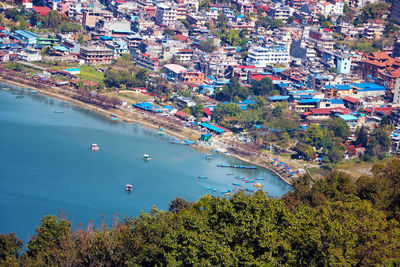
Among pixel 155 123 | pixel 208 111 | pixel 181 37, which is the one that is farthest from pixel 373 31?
pixel 155 123

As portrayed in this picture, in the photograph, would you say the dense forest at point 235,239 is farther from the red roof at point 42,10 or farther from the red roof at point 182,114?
the red roof at point 42,10

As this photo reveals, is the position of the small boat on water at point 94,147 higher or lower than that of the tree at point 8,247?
lower

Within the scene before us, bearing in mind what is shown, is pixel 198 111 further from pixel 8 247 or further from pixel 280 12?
pixel 280 12

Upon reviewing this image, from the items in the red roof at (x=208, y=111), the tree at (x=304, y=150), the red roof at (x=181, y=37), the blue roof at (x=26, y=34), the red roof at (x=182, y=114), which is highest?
the red roof at (x=181, y=37)

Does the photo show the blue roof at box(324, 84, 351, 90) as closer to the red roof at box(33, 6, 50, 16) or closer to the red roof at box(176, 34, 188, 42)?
the red roof at box(176, 34, 188, 42)

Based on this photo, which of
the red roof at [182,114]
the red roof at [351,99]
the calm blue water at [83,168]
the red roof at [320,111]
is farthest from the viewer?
the red roof at [351,99]

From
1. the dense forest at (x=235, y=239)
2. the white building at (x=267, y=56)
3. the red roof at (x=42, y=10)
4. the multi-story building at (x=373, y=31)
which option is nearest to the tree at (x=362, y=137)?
the white building at (x=267, y=56)
